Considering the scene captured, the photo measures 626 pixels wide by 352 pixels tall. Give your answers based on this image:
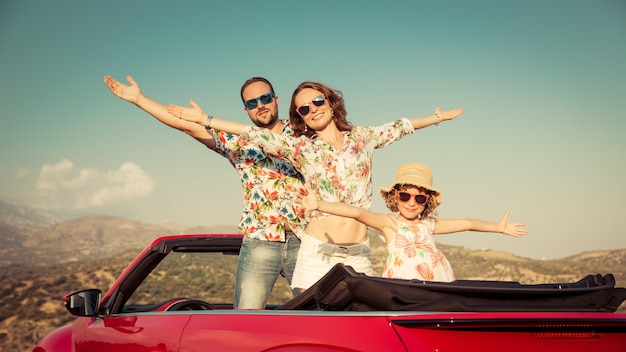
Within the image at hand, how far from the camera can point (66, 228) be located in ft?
564

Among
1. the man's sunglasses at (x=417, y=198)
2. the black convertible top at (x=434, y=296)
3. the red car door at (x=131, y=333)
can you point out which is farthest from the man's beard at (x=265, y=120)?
the black convertible top at (x=434, y=296)

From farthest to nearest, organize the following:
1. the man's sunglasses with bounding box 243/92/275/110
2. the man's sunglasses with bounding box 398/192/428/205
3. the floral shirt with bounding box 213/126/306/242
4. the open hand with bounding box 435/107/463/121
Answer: the open hand with bounding box 435/107/463/121 < the man's sunglasses with bounding box 243/92/275/110 < the floral shirt with bounding box 213/126/306/242 < the man's sunglasses with bounding box 398/192/428/205

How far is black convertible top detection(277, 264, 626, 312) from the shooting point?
2699mm

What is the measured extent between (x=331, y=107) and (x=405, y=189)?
82cm

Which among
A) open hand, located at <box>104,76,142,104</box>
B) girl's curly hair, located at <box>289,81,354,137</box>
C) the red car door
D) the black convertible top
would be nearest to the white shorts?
girl's curly hair, located at <box>289,81,354,137</box>

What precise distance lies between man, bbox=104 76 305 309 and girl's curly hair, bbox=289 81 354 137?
12cm

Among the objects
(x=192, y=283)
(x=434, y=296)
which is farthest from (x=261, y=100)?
(x=192, y=283)

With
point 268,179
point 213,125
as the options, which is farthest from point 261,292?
point 213,125

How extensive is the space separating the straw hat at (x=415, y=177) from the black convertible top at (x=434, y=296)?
5.50 ft

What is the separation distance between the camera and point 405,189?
181 inches

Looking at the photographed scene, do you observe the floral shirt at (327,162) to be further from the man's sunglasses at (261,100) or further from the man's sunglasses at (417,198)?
the man's sunglasses at (261,100)

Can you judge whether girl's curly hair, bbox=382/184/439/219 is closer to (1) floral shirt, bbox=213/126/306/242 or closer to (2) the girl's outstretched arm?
(2) the girl's outstretched arm

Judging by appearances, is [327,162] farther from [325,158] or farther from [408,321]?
[408,321]

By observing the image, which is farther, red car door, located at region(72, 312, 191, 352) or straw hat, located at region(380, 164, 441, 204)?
straw hat, located at region(380, 164, 441, 204)
